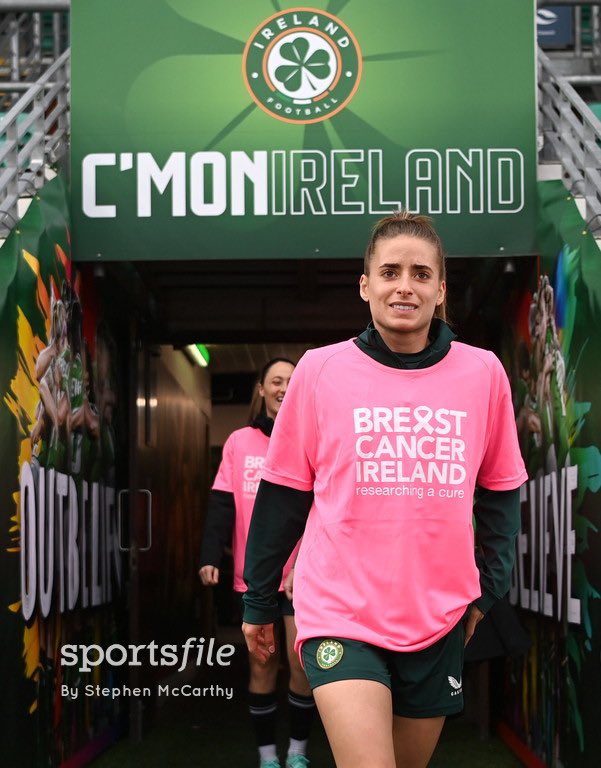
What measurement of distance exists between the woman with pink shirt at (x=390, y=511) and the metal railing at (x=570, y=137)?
7.02 ft

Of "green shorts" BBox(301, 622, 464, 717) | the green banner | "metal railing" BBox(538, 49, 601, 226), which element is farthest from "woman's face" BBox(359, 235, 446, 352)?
the green banner

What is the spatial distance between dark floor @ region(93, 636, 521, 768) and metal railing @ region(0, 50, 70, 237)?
3194 mm

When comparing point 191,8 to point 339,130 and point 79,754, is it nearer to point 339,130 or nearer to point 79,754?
point 339,130

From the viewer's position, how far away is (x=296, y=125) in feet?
19.4

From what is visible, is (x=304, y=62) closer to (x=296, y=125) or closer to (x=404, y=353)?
(x=296, y=125)

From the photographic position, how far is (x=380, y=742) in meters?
2.80

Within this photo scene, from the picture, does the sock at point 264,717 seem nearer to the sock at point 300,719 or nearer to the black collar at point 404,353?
the sock at point 300,719

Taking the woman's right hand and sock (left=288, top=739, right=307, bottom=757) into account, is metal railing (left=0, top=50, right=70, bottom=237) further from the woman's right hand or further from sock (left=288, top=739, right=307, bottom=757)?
sock (left=288, top=739, right=307, bottom=757)

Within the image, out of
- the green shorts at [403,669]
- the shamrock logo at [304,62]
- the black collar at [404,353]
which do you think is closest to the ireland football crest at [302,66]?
the shamrock logo at [304,62]

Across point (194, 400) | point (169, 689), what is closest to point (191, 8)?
point (169, 689)

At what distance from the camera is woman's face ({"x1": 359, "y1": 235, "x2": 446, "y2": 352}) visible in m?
3.09

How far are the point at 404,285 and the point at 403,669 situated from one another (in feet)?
3.01

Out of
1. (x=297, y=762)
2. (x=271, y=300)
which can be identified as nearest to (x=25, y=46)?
(x=271, y=300)

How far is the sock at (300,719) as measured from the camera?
6023mm
